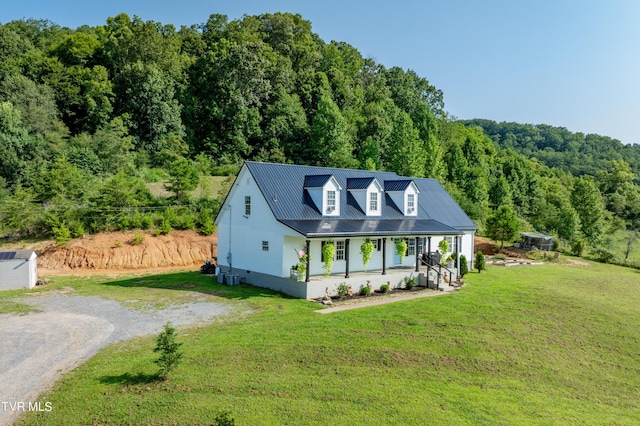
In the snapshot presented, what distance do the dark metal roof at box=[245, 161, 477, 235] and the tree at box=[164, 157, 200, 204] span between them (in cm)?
1614

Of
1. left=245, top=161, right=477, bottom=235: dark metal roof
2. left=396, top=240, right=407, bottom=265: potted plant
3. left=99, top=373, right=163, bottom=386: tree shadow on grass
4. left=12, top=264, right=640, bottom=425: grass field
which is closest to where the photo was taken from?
left=12, top=264, right=640, bottom=425: grass field

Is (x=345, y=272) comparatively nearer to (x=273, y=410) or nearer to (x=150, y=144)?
(x=273, y=410)

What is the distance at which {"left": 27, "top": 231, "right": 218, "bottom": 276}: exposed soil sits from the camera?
31.7m

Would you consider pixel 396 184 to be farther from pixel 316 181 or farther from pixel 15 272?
pixel 15 272

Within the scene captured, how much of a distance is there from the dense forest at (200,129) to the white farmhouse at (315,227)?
45.6 feet

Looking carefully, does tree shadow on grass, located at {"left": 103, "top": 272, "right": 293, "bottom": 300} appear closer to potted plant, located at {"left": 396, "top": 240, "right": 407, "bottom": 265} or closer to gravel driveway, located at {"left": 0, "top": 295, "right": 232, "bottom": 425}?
gravel driveway, located at {"left": 0, "top": 295, "right": 232, "bottom": 425}

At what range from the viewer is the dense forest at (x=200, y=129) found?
38219 millimetres

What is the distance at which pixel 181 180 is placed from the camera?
39.4 m

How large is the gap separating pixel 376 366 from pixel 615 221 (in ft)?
178

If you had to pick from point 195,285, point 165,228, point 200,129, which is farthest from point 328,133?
point 195,285

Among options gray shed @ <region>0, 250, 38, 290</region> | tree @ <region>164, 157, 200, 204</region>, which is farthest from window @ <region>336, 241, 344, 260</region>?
tree @ <region>164, 157, 200, 204</region>

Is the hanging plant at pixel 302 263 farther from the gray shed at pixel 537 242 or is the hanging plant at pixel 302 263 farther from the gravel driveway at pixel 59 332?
the gray shed at pixel 537 242

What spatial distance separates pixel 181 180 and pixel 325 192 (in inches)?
773

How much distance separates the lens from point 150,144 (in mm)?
56594
